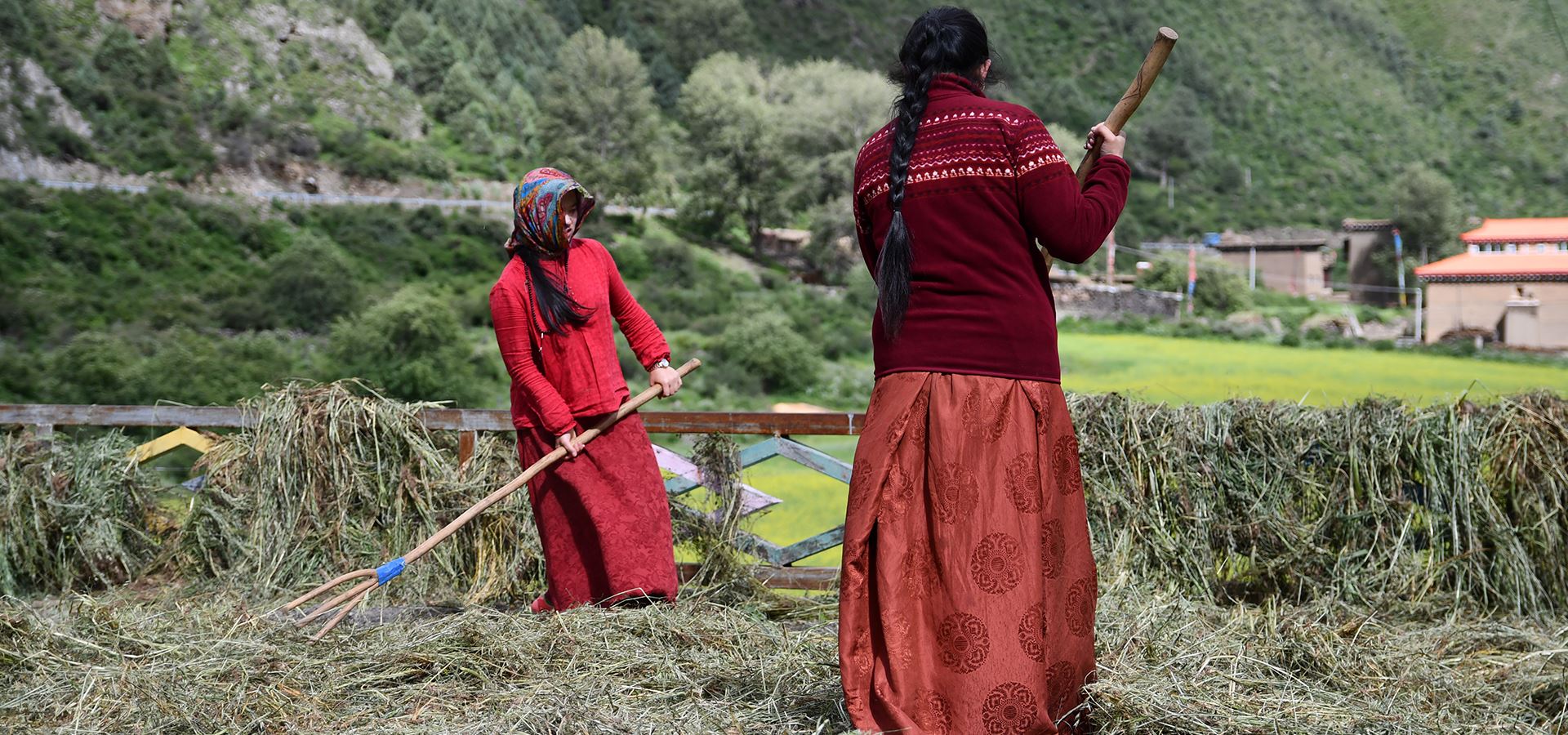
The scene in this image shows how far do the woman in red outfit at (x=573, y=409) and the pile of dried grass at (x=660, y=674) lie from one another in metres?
0.18

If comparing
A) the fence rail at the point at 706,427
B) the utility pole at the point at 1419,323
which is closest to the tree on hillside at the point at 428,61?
the utility pole at the point at 1419,323

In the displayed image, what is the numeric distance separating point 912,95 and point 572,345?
1570 mm

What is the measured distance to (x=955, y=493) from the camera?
6.77ft

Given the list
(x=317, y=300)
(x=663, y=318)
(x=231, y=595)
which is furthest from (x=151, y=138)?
(x=231, y=595)

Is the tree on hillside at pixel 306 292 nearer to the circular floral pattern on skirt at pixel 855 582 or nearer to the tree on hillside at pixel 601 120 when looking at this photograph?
the tree on hillside at pixel 601 120

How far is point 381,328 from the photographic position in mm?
29750

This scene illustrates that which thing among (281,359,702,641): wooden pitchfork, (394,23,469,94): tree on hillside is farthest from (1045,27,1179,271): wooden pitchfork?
(394,23,469,94): tree on hillside

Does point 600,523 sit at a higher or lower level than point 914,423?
lower

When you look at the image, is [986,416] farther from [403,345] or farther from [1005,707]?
[403,345]

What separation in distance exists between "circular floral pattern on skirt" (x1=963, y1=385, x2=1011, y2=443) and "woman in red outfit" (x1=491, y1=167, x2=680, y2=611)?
1.35 m

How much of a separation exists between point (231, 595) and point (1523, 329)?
32.9 meters

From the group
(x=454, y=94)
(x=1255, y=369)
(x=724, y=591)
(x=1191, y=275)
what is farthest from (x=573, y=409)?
(x=454, y=94)

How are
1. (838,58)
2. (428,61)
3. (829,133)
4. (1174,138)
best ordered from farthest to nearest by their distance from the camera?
(838,58) → (1174,138) → (428,61) → (829,133)

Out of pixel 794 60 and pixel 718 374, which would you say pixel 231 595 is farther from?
pixel 794 60
